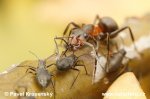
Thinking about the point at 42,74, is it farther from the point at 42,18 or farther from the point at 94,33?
the point at 42,18

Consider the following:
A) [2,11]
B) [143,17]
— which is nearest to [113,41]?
[143,17]

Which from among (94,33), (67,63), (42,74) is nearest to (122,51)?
(94,33)

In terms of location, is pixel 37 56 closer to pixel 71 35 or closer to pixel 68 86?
pixel 71 35

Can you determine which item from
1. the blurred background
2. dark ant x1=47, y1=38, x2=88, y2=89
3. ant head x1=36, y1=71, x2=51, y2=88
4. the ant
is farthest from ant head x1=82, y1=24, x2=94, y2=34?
ant head x1=36, y1=71, x2=51, y2=88

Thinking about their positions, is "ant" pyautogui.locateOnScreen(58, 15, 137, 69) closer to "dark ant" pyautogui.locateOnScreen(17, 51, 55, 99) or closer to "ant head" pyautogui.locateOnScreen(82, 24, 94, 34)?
"ant head" pyautogui.locateOnScreen(82, 24, 94, 34)

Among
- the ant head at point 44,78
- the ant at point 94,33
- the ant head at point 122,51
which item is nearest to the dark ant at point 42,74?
the ant head at point 44,78
